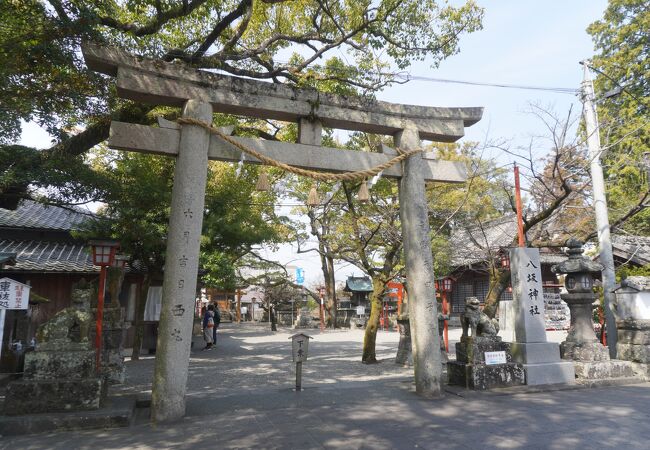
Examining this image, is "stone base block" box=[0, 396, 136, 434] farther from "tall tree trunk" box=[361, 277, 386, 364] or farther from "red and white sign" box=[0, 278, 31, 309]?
"tall tree trunk" box=[361, 277, 386, 364]

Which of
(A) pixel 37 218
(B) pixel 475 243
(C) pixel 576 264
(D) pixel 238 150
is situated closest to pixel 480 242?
(B) pixel 475 243

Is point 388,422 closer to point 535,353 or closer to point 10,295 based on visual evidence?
point 535,353

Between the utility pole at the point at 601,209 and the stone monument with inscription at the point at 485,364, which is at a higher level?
the utility pole at the point at 601,209

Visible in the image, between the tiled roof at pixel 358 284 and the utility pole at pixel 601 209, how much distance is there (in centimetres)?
2615

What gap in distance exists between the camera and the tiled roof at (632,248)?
16.6m

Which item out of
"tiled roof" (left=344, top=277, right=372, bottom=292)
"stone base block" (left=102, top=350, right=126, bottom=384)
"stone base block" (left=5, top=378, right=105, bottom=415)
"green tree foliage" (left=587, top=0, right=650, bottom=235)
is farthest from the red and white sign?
"tiled roof" (left=344, top=277, right=372, bottom=292)

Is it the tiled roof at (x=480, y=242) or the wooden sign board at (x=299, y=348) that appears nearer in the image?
the wooden sign board at (x=299, y=348)

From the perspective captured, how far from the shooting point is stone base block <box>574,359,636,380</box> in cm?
766

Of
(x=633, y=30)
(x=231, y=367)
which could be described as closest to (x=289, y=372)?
(x=231, y=367)

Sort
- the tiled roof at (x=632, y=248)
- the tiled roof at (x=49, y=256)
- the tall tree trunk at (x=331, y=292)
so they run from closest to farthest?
the tiled roof at (x=49, y=256)
the tiled roof at (x=632, y=248)
the tall tree trunk at (x=331, y=292)

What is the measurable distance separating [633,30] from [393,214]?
20.2m

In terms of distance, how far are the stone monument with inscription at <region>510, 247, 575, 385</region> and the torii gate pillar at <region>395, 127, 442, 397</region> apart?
6.18 feet

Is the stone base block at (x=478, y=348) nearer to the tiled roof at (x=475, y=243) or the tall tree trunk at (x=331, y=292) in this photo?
the tiled roof at (x=475, y=243)

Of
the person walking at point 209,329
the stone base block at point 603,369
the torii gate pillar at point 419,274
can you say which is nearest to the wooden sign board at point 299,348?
the torii gate pillar at point 419,274
